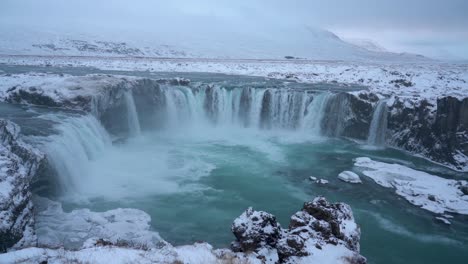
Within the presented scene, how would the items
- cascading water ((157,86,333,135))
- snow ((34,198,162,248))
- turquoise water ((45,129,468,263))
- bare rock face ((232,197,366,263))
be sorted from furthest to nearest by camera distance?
1. cascading water ((157,86,333,135))
2. turquoise water ((45,129,468,263))
3. snow ((34,198,162,248))
4. bare rock face ((232,197,366,263))

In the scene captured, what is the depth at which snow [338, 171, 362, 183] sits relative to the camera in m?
17.0

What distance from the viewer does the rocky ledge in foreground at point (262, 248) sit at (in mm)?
6684

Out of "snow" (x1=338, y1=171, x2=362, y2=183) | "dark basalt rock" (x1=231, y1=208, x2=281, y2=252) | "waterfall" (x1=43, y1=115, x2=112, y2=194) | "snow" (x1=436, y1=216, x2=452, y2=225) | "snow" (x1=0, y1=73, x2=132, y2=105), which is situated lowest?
"snow" (x1=436, y1=216, x2=452, y2=225)

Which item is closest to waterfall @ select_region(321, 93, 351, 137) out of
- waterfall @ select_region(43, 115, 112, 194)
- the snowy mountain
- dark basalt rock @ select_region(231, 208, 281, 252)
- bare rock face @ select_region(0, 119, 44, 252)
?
waterfall @ select_region(43, 115, 112, 194)

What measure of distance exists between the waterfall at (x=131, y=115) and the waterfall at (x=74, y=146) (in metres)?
2.74

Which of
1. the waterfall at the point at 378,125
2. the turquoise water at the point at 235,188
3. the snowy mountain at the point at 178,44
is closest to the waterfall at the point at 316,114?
the turquoise water at the point at 235,188

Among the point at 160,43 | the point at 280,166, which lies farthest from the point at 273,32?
the point at 280,166

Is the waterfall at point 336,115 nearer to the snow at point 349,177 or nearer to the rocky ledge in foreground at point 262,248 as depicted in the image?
the snow at point 349,177

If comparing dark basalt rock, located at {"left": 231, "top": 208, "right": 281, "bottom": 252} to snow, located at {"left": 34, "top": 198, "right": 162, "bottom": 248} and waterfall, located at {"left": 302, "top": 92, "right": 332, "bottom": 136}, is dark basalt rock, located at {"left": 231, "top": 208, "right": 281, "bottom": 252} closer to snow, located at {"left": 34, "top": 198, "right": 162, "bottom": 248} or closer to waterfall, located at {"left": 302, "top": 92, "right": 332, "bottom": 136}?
snow, located at {"left": 34, "top": 198, "right": 162, "bottom": 248}

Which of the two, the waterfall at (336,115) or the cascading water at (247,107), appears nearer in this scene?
the waterfall at (336,115)

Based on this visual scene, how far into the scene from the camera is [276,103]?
27.1 m

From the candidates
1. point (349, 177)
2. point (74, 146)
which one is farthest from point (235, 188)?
point (74, 146)

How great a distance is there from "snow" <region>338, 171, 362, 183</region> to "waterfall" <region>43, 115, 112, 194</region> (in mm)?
11177

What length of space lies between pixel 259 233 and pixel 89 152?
12.4 m
